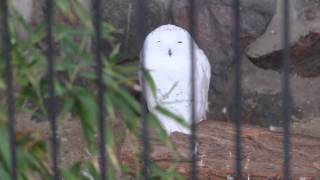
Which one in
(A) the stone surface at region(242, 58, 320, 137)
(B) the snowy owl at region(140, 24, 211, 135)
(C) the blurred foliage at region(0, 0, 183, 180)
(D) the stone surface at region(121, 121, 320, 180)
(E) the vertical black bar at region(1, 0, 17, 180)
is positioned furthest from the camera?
(A) the stone surface at region(242, 58, 320, 137)

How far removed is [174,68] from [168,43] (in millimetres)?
149

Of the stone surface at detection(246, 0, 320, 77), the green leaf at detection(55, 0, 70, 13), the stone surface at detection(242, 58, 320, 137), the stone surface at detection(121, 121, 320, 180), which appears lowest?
the stone surface at detection(121, 121, 320, 180)

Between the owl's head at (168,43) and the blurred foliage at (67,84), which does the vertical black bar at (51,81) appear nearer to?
the blurred foliage at (67,84)

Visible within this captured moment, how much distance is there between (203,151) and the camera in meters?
4.34

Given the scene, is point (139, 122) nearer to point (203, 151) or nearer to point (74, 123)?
point (203, 151)

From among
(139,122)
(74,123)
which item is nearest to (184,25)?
(74,123)

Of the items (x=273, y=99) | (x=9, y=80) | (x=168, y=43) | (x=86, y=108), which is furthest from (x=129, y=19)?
(x=9, y=80)

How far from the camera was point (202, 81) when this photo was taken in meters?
4.73

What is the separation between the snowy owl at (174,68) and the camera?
4652mm

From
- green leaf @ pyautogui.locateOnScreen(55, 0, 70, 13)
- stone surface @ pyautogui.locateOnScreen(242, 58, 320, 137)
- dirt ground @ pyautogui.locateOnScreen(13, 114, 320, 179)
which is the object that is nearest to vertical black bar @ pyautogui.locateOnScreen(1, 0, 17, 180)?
green leaf @ pyautogui.locateOnScreen(55, 0, 70, 13)

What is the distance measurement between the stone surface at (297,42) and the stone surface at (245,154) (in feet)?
2.12

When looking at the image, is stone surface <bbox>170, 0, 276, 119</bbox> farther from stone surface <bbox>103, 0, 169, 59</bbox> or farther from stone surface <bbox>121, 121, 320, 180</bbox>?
stone surface <bbox>121, 121, 320, 180</bbox>

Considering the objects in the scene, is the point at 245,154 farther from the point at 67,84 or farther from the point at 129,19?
the point at 67,84

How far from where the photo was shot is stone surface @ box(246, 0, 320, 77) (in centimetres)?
513
